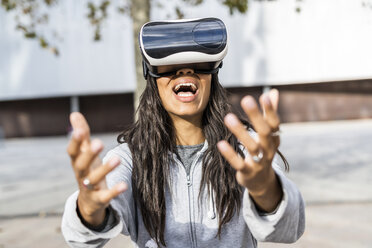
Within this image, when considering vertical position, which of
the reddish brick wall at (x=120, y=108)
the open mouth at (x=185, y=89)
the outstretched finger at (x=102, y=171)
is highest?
the open mouth at (x=185, y=89)

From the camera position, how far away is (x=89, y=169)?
1.09 meters

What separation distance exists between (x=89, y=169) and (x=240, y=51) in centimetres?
1787

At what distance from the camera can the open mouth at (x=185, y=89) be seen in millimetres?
1528

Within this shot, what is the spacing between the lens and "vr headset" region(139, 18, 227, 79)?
1.45 m

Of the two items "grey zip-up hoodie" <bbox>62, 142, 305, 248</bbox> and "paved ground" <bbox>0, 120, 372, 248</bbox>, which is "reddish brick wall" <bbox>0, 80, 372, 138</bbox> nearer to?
"paved ground" <bbox>0, 120, 372, 248</bbox>

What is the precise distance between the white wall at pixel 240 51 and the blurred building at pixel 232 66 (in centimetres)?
4

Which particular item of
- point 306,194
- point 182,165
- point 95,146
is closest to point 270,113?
point 95,146

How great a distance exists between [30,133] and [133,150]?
19290mm

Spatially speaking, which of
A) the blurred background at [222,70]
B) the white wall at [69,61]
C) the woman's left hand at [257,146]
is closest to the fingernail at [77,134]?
the woman's left hand at [257,146]

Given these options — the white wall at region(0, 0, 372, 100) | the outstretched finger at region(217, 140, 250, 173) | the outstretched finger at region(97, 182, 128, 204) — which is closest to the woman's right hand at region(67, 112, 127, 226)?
the outstretched finger at region(97, 182, 128, 204)

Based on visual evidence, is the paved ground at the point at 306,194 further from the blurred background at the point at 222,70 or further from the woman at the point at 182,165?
the blurred background at the point at 222,70

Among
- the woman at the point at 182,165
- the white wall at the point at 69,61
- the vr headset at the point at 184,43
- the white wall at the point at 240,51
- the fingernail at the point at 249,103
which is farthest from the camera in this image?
the white wall at the point at 69,61

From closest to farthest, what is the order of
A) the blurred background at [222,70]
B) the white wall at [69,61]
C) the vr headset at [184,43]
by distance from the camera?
the vr headset at [184,43]
the blurred background at [222,70]
the white wall at [69,61]

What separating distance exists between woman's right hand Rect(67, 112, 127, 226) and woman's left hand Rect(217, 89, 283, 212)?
0.32m
